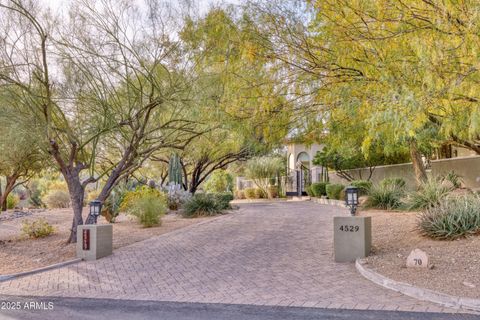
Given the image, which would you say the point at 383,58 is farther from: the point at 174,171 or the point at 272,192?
the point at 272,192

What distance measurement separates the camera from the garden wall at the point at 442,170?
19.2m

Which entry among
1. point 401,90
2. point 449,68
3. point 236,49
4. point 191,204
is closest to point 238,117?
point 236,49

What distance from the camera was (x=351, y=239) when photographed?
8906 millimetres

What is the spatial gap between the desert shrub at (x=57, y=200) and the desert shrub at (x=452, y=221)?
78.8 feet

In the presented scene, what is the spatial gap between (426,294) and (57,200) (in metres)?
26.4

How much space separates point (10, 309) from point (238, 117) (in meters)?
5.38

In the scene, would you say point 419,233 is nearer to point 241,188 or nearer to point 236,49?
point 236,49

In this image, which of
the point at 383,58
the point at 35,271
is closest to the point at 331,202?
the point at 383,58

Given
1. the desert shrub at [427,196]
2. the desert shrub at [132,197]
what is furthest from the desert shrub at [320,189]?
the desert shrub at [427,196]

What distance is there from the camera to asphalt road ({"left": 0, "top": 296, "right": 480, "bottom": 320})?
18.3 feet

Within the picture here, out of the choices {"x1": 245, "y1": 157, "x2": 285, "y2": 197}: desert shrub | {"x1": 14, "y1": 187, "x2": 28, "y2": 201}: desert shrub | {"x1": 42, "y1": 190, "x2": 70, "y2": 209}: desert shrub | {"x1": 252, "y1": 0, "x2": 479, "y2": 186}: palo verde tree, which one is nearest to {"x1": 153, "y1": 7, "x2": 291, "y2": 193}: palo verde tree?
{"x1": 252, "y1": 0, "x2": 479, "y2": 186}: palo verde tree

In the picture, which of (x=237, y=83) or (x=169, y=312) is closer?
(x=169, y=312)

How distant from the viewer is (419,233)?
10.0 meters

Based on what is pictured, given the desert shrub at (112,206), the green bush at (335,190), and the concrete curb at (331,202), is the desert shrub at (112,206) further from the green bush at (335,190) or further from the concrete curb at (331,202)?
the green bush at (335,190)
